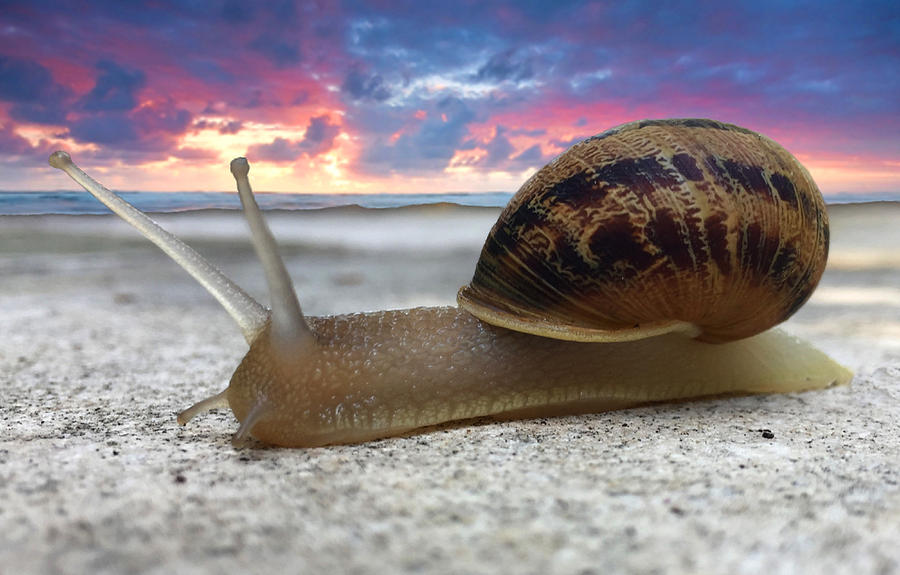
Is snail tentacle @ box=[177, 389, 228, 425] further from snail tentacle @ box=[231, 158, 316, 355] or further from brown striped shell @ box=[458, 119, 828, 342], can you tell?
brown striped shell @ box=[458, 119, 828, 342]

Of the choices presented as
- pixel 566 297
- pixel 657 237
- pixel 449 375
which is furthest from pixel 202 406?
pixel 657 237

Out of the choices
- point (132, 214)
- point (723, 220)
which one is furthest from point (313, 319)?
point (723, 220)

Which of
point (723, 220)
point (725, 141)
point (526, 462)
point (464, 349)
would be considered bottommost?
point (526, 462)

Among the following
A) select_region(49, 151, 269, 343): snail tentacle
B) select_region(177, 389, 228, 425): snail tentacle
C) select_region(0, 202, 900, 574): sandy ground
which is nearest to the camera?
select_region(0, 202, 900, 574): sandy ground

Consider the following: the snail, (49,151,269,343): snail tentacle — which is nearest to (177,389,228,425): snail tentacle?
the snail

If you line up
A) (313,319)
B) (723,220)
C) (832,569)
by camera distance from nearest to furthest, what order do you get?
(832,569), (723,220), (313,319)

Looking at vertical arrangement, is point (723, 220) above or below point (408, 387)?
above

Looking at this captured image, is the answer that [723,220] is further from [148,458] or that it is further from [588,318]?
[148,458]

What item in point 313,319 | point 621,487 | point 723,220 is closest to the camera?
point 621,487
